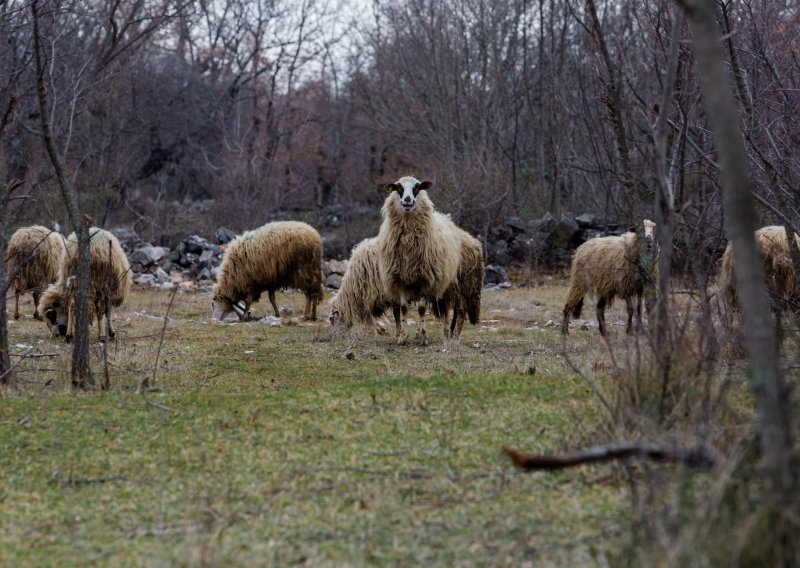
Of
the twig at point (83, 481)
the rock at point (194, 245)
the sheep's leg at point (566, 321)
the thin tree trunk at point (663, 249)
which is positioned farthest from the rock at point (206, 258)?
the thin tree trunk at point (663, 249)

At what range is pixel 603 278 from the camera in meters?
12.3

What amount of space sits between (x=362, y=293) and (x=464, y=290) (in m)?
1.47

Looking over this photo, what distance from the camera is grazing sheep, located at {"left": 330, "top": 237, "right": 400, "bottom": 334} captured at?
12773 millimetres

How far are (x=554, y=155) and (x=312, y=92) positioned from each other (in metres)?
13.7

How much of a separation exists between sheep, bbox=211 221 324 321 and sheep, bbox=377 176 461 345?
3.68 m

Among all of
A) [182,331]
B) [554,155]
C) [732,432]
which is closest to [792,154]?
[732,432]

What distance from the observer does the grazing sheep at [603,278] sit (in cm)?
1190

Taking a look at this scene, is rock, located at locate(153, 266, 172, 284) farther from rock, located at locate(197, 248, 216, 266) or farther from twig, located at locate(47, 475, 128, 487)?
twig, located at locate(47, 475, 128, 487)

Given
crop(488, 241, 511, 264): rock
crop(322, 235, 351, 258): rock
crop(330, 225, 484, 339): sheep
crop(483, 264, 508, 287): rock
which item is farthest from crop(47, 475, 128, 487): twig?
crop(322, 235, 351, 258): rock

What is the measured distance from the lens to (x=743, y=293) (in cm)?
281

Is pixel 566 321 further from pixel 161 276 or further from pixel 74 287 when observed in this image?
pixel 161 276

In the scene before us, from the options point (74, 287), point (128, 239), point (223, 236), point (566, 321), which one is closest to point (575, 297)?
point (566, 321)

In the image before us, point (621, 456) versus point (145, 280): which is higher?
point (145, 280)

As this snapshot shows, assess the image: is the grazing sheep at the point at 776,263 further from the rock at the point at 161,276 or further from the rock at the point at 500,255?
the rock at the point at 161,276
